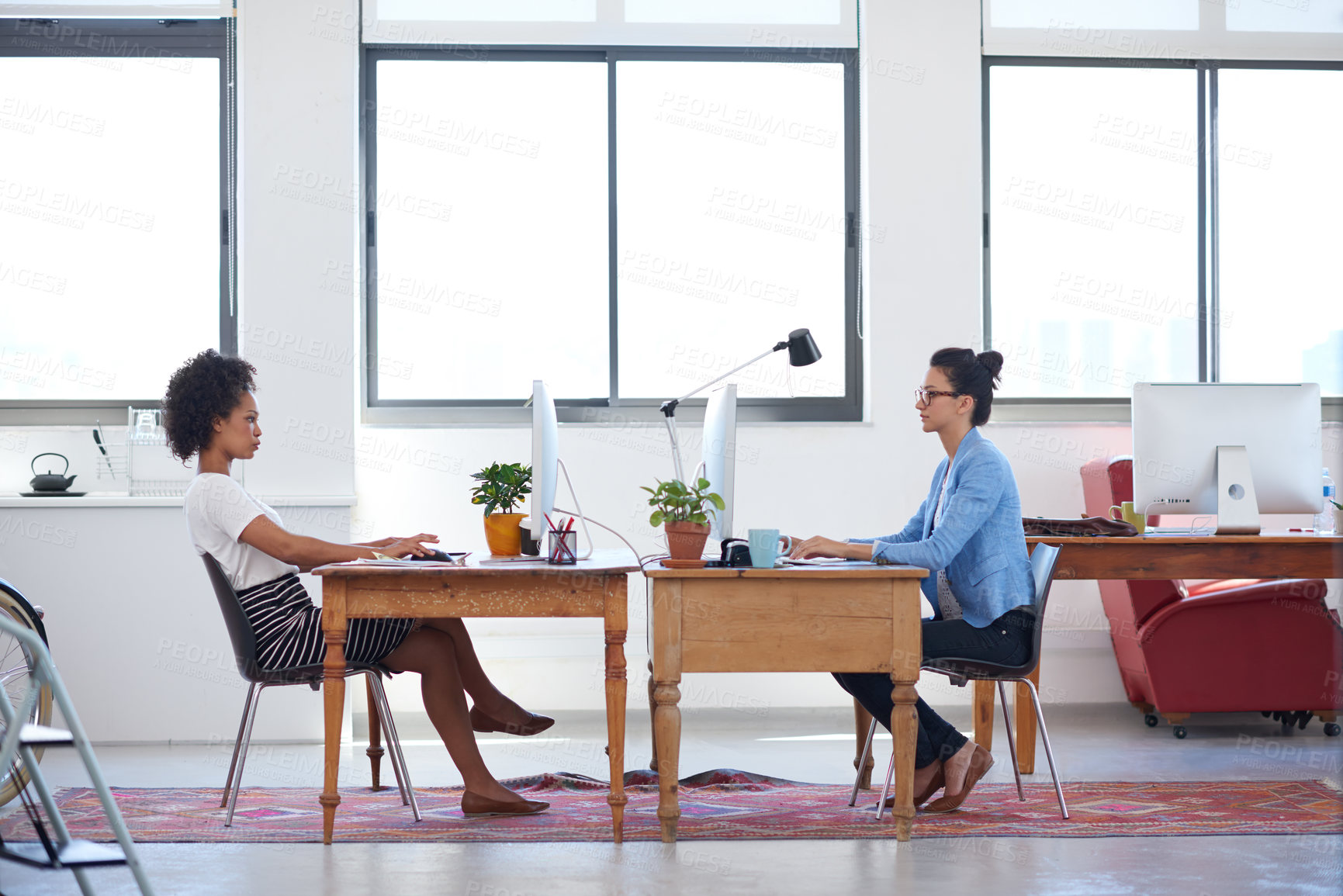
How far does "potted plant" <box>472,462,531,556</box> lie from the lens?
10.6 ft

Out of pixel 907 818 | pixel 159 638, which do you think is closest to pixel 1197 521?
pixel 907 818

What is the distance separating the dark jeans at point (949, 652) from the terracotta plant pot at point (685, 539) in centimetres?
56

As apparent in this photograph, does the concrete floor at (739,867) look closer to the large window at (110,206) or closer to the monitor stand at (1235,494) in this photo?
the monitor stand at (1235,494)

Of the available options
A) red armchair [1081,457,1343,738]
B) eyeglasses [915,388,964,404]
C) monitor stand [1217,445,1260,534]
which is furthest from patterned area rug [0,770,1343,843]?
eyeglasses [915,388,964,404]

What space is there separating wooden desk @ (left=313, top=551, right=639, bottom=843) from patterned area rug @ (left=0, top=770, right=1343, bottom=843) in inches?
10.7

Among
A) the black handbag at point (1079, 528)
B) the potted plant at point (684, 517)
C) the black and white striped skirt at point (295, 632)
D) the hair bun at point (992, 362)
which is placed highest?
the hair bun at point (992, 362)

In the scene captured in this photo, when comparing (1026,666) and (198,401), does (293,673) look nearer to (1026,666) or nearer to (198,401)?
(198,401)

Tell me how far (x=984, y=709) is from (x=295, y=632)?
6.94 feet

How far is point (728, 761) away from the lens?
384cm

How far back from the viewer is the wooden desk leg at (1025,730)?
3689 millimetres

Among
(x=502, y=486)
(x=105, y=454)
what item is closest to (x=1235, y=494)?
(x=502, y=486)

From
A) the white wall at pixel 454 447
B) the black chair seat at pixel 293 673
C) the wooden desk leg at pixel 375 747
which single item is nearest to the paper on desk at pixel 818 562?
the black chair seat at pixel 293 673

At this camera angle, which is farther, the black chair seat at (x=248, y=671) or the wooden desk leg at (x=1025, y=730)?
the wooden desk leg at (x=1025, y=730)

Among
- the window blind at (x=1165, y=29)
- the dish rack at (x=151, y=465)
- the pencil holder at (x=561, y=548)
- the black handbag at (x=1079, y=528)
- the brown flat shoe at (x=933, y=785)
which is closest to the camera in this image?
the pencil holder at (x=561, y=548)
